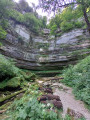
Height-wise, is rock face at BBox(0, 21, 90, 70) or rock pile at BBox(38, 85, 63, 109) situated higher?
rock face at BBox(0, 21, 90, 70)

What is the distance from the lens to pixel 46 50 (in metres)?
14.4

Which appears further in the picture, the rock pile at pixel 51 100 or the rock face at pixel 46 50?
the rock face at pixel 46 50

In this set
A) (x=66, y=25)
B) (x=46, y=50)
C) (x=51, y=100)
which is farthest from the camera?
(x=46, y=50)

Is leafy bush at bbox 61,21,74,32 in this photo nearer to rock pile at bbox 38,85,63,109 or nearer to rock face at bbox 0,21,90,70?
rock face at bbox 0,21,90,70

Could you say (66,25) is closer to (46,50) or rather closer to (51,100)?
(46,50)

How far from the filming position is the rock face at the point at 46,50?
1060 cm

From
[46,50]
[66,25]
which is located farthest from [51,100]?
[46,50]

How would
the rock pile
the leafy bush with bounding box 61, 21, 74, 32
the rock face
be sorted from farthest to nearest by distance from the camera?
1. the rock face
2. the leafy bush with bounding box 61, 21, 74, 32
3. the rock pile

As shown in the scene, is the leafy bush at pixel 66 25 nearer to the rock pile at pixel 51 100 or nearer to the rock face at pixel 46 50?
the rock face at pixel 46 50

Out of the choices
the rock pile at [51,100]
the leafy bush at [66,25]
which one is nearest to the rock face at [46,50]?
the leafy bush at [66,25]

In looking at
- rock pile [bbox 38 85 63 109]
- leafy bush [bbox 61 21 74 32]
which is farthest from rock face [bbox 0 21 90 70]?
rock pile [bbox 38 85 63 109]

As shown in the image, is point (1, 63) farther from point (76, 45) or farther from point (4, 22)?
point (76, 45)

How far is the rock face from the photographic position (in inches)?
417

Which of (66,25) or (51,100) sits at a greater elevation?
(66,25)
